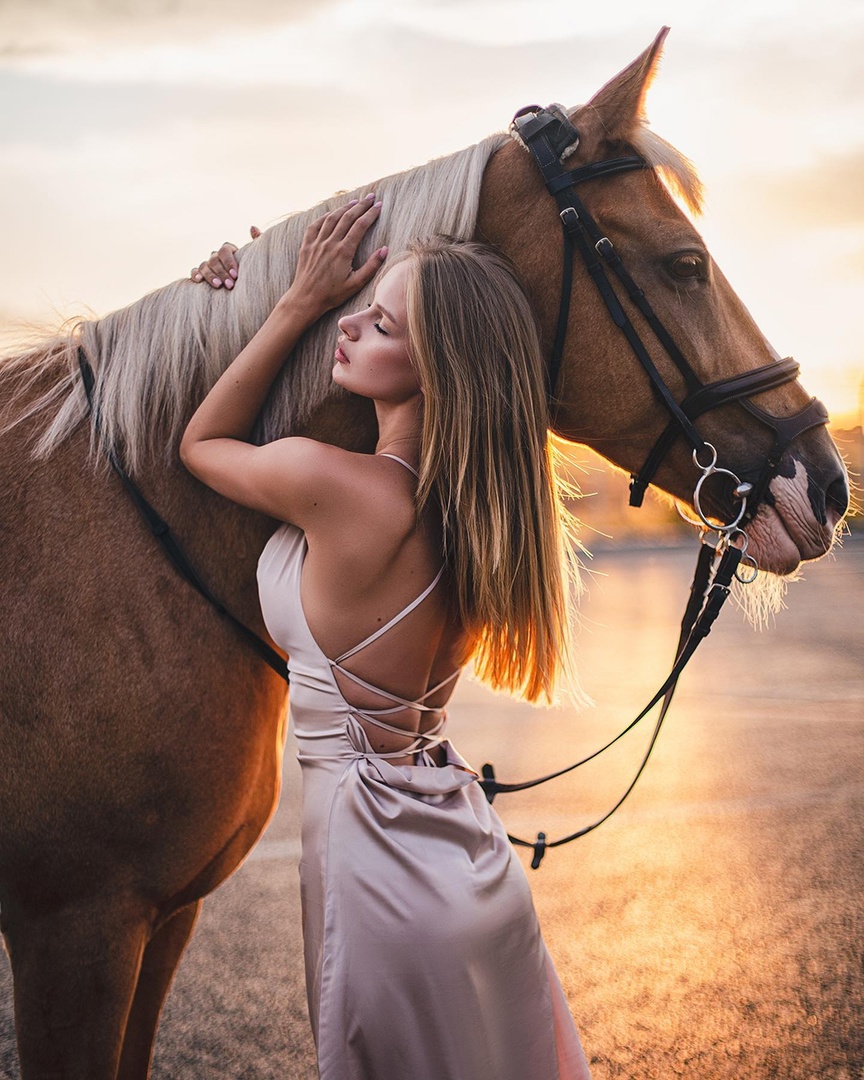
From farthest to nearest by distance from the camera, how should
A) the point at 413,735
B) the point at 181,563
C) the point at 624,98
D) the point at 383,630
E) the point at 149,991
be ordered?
the point at 149,991
the point at 624,98
the point at 181,563
the point at 413,735
the point at 383,630

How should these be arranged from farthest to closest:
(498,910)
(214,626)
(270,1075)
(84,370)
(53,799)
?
(270,1075) → (84,370) → (214,626) → (53,799) → (498,910)

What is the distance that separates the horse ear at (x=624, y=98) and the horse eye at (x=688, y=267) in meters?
0.33

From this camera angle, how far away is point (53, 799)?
1.73 metres

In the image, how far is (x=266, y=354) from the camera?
6.06 ft

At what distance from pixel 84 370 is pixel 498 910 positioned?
1.52 metres

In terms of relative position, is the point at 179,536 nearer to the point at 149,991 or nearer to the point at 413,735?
the point at 413,735

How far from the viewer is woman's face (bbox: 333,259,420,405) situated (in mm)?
1738

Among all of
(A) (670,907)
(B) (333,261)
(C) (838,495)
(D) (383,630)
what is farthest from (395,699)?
(A) (670,907)

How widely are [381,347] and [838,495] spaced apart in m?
1.08

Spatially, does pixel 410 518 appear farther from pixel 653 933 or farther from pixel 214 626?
pixel 653 933

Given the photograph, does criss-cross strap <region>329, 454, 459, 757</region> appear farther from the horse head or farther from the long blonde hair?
the horse head

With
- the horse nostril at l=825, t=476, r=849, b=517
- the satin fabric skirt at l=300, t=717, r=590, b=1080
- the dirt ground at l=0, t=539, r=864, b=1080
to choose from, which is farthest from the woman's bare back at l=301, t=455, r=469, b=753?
the dirt ground at l=0, t=539, r=864, b=1080

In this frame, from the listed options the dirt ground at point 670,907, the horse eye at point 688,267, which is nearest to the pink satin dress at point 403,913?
the horse eye at point 688,267

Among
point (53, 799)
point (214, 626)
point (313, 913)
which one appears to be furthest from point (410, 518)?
point (53, 799)
